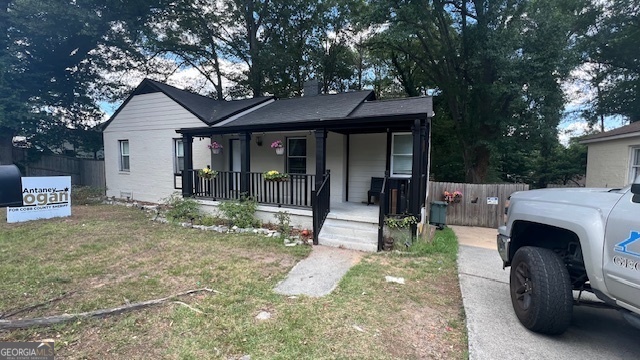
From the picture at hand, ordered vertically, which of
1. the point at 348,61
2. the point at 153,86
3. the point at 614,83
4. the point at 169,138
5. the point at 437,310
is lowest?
the point at 437,310

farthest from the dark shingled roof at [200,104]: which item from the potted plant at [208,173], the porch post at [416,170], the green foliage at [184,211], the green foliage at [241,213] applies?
the porch post at [416,170]

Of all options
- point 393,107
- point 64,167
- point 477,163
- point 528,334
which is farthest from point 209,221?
point 64,167

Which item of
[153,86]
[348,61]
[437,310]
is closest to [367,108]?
[437,310]

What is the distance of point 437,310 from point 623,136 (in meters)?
10.5

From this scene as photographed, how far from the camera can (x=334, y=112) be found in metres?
8.02

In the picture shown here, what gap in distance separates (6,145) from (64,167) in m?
2.18

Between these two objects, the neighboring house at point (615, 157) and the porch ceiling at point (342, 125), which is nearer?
the porch ceiling at point (342, 125)

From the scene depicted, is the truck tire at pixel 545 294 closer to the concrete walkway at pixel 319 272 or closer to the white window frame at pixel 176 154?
the concrete walkway at pixel 319 272

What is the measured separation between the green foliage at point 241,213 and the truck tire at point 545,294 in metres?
5.51

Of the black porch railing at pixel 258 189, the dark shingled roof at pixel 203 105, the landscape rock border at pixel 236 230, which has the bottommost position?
the landscape rock border at pixel 236 230

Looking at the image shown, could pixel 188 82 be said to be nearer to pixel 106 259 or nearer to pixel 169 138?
pixel 169 138

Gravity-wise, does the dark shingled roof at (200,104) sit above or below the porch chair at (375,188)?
above

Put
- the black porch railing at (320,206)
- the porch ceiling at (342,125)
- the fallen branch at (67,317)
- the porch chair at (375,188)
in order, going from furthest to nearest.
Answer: the porch chair at (375,188)
the black porch railing at (320,206)
the porch ceiling at (342,125)
the fallen branch at (67,317)

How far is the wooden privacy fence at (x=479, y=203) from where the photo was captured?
8.63 meters
